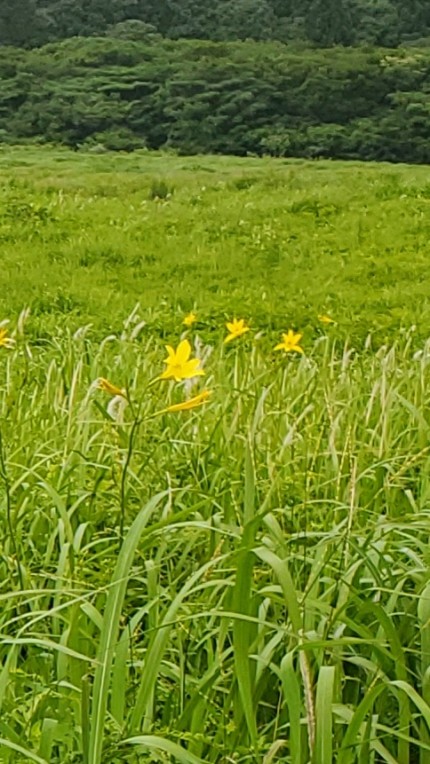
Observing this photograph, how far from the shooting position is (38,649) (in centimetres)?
142

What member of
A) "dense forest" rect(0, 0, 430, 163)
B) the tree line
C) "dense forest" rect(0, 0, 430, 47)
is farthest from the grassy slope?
"dense forest" rect(0, 0, 430, 47)

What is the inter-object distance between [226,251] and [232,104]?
72.5 feet

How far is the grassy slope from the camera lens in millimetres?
7203

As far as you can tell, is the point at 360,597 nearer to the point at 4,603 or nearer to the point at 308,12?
the point at 4,603

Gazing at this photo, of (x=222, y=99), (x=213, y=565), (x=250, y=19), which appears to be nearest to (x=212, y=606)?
(x=213, y=565)

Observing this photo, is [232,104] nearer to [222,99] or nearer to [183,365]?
[222,99]

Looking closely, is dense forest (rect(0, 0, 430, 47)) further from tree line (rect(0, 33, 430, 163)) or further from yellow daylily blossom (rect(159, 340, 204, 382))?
yellow daylily blossom (rect(159, 340, 204, 382))

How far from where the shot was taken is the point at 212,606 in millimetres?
1429

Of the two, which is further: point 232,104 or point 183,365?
point 232,104

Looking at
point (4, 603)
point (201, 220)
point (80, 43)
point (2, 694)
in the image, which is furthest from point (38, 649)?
point (80, 43)

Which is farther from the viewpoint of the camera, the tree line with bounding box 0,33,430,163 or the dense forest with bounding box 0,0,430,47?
the dense forest with bounding box 0,0,430,47

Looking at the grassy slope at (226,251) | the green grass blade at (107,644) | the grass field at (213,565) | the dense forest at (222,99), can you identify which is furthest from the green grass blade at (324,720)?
the dense forest at (222,99)

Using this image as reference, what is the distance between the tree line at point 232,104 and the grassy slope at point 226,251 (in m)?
17.3

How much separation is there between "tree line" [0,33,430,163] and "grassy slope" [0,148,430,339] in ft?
56.7
